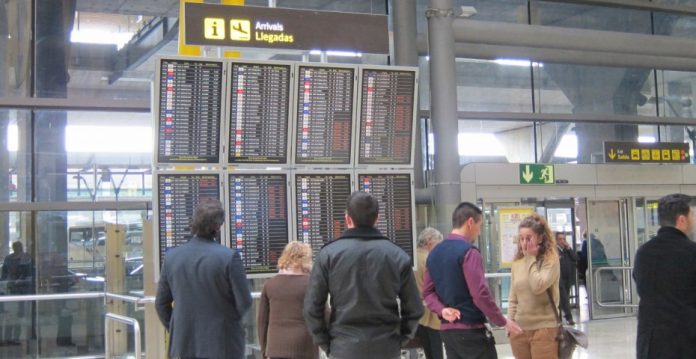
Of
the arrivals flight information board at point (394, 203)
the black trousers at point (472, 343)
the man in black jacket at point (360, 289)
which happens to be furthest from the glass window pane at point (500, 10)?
the man in black jacket at point (360, 289)

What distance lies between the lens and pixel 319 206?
21.0 feet

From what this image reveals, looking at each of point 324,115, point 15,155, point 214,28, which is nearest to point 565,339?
point 324,115

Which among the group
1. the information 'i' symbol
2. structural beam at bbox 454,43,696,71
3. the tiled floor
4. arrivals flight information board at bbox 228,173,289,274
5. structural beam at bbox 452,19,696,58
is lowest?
the tiled floor

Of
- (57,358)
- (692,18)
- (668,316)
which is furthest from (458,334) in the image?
(692,18)

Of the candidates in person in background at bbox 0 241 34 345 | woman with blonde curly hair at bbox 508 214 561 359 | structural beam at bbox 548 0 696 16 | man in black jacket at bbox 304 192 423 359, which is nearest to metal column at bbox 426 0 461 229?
structural beam at bbox 548 0 696 16

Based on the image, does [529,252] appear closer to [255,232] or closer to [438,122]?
[255,232]

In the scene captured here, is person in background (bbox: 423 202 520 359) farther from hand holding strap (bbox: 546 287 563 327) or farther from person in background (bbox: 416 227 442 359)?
person in background (bbox: 416 227 442 359)

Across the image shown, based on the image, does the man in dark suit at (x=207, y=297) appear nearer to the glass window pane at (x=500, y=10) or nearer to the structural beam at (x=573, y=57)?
the structural beam at (x=573, y=57)

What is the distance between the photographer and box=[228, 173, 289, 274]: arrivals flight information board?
6.17 metres

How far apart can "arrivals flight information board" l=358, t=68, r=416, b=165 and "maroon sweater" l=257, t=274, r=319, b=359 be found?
143 cm

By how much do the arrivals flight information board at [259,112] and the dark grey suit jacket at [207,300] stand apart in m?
1.69

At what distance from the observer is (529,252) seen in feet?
17.6

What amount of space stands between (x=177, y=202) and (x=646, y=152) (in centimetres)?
1011

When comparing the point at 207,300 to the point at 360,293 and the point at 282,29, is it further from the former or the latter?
the point at 282,29
